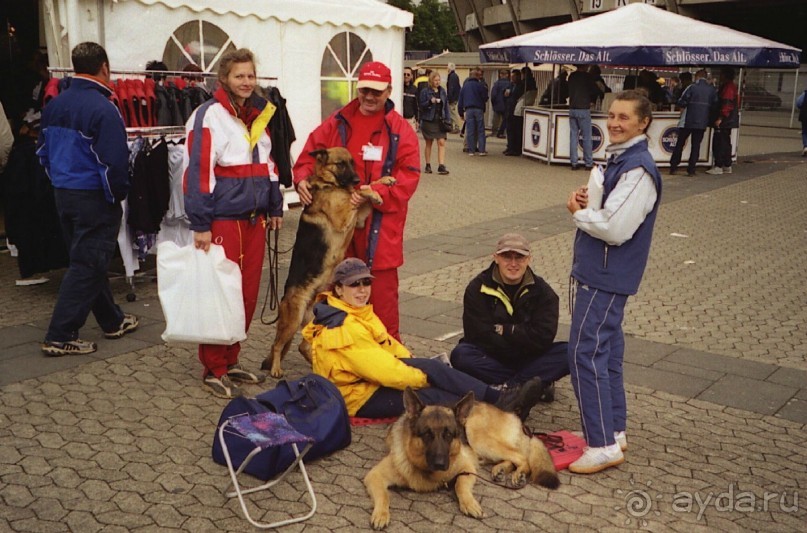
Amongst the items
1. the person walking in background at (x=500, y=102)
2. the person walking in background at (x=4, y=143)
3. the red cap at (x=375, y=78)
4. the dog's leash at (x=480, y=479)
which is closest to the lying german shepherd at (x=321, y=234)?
the red cap at (x=375, y=78)

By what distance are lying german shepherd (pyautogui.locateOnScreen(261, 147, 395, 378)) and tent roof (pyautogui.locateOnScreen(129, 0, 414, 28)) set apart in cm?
482

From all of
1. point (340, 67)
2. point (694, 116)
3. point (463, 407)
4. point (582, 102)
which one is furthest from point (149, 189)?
point (694, 116)

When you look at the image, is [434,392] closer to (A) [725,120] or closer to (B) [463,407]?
(B) [463,407]

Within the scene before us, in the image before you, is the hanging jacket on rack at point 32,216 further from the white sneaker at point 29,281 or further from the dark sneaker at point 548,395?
the dark sneaker at point 548,395

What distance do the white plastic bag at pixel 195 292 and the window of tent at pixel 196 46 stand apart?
496cm

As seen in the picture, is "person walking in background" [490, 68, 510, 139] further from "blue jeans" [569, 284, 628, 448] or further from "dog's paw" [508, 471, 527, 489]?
"dog's paw" [508, 471, 527, 489]

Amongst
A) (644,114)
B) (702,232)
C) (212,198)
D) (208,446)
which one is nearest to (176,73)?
(212,198)

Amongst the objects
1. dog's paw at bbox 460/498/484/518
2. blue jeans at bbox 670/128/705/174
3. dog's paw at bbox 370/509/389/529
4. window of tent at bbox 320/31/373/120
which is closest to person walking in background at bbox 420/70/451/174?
window of tent at bbox 320/31/373/120

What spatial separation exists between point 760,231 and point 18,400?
9.36m

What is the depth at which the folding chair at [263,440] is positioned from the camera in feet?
11.6

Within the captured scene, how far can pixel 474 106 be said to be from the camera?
17766mm

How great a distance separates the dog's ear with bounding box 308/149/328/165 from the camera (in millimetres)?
5023

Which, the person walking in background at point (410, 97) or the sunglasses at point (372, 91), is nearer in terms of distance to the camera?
the sunglasses at point (372, 91)

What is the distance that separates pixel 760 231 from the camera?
1064 centimetres
